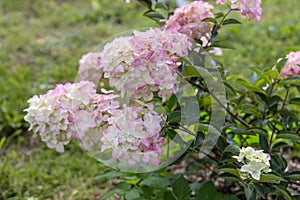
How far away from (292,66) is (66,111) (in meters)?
0.71

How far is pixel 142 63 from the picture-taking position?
1.21 metres

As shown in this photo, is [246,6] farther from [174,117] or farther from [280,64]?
[174,117]

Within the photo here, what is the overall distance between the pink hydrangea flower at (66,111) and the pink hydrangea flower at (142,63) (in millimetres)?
109

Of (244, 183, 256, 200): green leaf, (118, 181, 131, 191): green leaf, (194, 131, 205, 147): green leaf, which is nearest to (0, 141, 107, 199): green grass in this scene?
(118, 181, 131, 191): green leaf

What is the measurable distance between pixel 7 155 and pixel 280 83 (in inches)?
58.1

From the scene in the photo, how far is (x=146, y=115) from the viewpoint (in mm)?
1232

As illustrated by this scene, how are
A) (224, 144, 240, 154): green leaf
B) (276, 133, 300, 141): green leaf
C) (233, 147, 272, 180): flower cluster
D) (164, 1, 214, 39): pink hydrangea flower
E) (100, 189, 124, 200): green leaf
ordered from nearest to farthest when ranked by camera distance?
(233, 147, 272, 180): flower cluster < (224, 144, 240, 154): green leaf < (276, 133, 300, 141): green leaf < (164, 1, 214, 39): pink hydrangea flower < (100, 189, 124, 200): green leaf

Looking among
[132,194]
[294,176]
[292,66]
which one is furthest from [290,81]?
[132,194]

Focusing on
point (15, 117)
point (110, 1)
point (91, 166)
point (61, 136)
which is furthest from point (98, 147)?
point (110, 1)

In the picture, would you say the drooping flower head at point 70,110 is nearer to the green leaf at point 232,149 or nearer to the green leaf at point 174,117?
the green leaf at point 174,117

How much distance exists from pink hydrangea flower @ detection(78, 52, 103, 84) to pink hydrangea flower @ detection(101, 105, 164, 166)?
0.42 m

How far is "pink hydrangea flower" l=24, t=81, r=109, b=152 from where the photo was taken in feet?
4.30

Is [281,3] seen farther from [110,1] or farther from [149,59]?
[149,59]

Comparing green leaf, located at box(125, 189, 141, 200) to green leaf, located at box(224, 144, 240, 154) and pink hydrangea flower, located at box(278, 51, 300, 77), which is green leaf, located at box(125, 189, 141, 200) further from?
pink hydrangea flower, located at box(278, 51, 300, 77)
